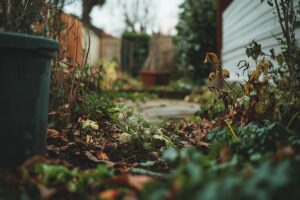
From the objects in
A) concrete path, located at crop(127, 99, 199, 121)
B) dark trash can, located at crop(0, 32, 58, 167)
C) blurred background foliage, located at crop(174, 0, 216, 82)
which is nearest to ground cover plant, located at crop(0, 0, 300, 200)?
dark trash can, located at crop(0, 32, 58, 167)

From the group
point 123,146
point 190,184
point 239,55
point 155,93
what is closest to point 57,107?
point 123,146

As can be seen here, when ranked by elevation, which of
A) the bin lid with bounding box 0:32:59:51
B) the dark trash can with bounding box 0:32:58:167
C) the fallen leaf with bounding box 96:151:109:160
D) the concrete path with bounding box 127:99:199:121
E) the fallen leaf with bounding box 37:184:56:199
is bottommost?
the fallen leaf with bounding box 96:151:109:160

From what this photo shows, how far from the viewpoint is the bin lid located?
213 centimetres

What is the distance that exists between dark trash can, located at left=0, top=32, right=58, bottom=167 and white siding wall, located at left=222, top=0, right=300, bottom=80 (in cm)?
247

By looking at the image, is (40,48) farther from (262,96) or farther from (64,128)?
(262,96)

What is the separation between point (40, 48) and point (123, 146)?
119 centimetres

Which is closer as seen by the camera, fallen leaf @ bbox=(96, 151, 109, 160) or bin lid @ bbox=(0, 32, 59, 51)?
bin lid @ bbox=(0, 32, 59, 51)

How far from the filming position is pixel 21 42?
217 cm

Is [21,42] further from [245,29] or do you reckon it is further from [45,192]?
[245,29]

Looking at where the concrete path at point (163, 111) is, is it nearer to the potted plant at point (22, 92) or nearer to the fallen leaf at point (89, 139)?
the fallen leaf at point (89, 139)

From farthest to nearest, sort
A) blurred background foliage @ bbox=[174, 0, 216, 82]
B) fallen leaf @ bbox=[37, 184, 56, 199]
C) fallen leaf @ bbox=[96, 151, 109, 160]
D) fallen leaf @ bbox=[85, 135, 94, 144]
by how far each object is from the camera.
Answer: blurred background foliage @ bbox=[174, 0, 216, 82]
fallen leaf @ bbox=[85, 135, 94, 144]
fallen leaf @ bbox=[96, 151, 109, 160]
fallen leaf @ bbox=[37, 184, 56, 199]

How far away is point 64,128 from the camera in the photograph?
11.3 ft

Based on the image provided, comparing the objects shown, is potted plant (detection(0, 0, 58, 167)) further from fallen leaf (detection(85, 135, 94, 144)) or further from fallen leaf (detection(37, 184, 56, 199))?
fallen leaf (detection(85, 135, 94, 144))

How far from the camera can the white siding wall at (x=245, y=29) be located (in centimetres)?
542
